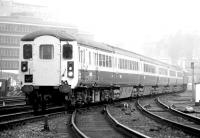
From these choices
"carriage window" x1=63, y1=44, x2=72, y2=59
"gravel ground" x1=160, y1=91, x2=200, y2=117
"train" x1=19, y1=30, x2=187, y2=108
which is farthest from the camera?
"gravel ground" x1=160, y1=91, x2=200, y2=117

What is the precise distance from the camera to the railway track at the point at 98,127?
1073 cm

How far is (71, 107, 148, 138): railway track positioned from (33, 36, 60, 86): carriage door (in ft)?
6.45

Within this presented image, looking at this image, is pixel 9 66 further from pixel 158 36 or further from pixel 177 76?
pixel 177 76

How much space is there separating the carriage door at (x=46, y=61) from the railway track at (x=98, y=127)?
1965 millimetres

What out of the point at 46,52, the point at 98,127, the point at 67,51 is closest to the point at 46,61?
the point at 46,52

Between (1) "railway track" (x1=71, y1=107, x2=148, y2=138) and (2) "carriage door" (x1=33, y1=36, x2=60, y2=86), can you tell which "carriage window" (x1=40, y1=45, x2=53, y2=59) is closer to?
(2) "carriage door" (x1=33, y1=36, x2=60, y2=86)

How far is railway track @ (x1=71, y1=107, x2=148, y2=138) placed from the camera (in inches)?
422

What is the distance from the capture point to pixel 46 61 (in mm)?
16516

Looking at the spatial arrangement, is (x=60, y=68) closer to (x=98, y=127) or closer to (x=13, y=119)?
(x=13, y=119)

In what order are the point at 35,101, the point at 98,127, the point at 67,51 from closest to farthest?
1. the point at 98,127
2. the point at 67,51
3. the point at 35,101

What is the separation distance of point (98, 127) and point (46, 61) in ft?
15.6

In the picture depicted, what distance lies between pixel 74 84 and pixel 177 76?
33.5 metres

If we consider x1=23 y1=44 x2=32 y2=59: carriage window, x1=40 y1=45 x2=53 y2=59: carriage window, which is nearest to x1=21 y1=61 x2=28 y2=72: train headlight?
x1=23 y1=44 x2=32 y2=59: carriage window

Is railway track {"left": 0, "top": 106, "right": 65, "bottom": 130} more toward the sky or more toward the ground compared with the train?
more toward the ground
